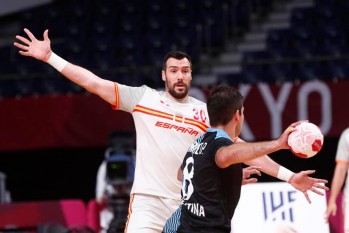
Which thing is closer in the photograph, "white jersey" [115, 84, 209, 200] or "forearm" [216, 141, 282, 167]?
"forearm" [216, 141, 282, 167]

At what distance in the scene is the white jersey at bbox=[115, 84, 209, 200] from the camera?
266 inches

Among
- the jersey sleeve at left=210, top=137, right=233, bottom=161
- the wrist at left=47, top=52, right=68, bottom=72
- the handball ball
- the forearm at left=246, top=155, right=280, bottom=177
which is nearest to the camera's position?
the handball ball

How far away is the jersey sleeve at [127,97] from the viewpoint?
6.89 meters

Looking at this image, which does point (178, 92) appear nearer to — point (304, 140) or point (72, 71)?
point (72, 71)

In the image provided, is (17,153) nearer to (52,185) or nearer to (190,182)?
(52,185)

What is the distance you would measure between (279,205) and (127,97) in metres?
3.26

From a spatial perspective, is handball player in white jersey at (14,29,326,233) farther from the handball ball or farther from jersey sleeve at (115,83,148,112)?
the handball ball

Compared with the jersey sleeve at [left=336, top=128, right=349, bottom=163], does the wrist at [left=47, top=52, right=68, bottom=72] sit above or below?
above

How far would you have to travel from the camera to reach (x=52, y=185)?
15.9 meters

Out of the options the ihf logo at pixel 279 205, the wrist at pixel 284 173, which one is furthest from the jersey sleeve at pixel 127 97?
the ihf logo at pixel 279 205

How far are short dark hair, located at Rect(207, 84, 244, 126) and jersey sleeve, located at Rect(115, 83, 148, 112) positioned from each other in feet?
5.74

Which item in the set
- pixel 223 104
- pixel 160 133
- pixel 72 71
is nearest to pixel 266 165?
pixel 160 133

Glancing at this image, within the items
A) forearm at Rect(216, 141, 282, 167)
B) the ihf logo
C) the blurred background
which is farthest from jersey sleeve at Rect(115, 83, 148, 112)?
the blurred background

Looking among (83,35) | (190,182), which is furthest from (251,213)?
(83,35)
